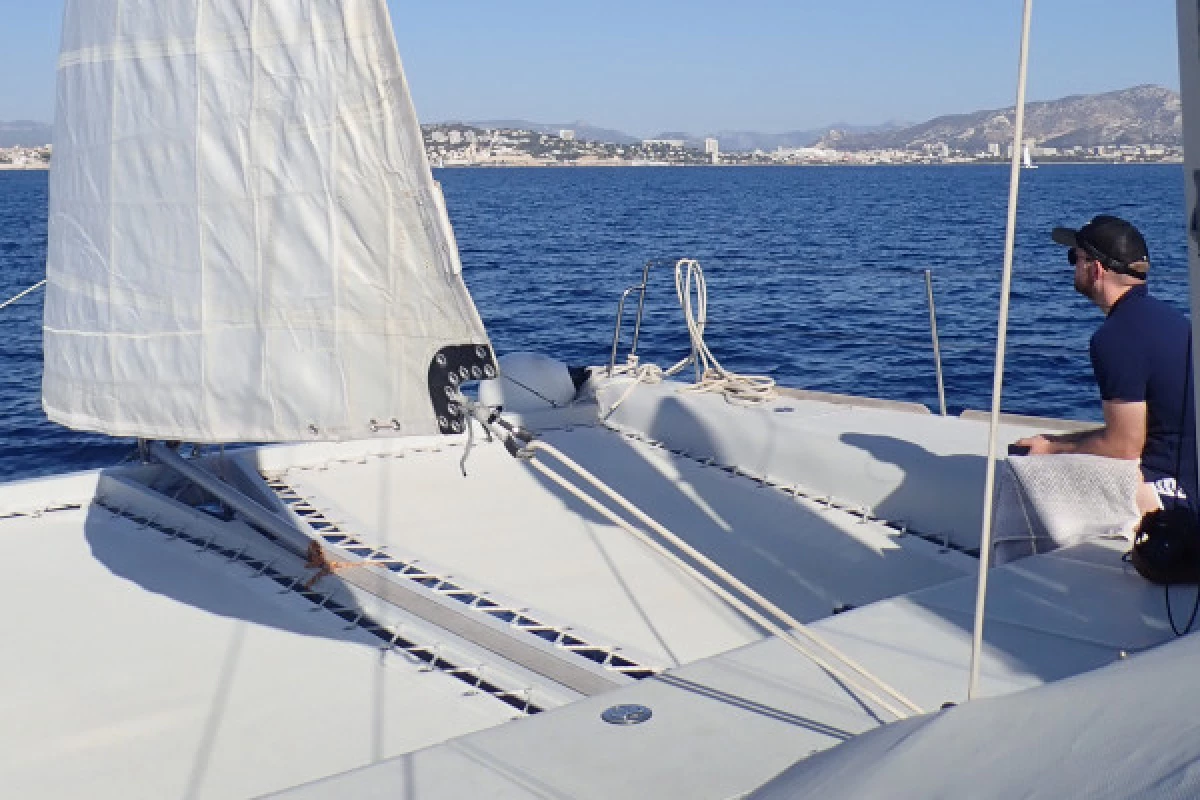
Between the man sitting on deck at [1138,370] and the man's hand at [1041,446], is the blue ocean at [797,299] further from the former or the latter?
the man sitting on deck at [1138,370]

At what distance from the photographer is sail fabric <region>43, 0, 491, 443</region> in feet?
9.74

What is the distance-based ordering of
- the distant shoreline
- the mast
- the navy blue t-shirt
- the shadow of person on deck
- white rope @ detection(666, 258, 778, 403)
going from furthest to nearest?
the distant shoreline → white rope @ detection(666, 258, 778, 403) → the shadow of person on deck → the navy blue t-shirt → the mast

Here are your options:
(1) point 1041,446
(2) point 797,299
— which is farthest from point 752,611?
(2) point 797,299

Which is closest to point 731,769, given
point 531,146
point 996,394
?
point 996,394

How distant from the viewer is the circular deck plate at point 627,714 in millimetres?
2371

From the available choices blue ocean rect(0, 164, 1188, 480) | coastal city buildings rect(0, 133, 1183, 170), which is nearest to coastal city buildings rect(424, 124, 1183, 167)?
coastal city buildings rect(0, 133, 1183, 170)

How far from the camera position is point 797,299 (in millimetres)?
18328

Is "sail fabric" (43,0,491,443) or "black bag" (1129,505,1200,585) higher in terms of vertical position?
"sail fabric" (43,0,491,443)

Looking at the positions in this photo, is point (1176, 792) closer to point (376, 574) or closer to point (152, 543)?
point (376, 574)

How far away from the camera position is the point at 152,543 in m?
4.79

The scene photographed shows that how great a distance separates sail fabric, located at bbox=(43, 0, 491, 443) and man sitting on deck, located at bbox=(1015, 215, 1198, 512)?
1.56 metres

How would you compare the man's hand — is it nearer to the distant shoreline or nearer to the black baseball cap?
the black baseball cap

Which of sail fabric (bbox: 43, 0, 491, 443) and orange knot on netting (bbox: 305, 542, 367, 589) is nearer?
sail fabric (bbox: 43, 0, 491, 443)

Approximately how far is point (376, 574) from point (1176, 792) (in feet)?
10.2
